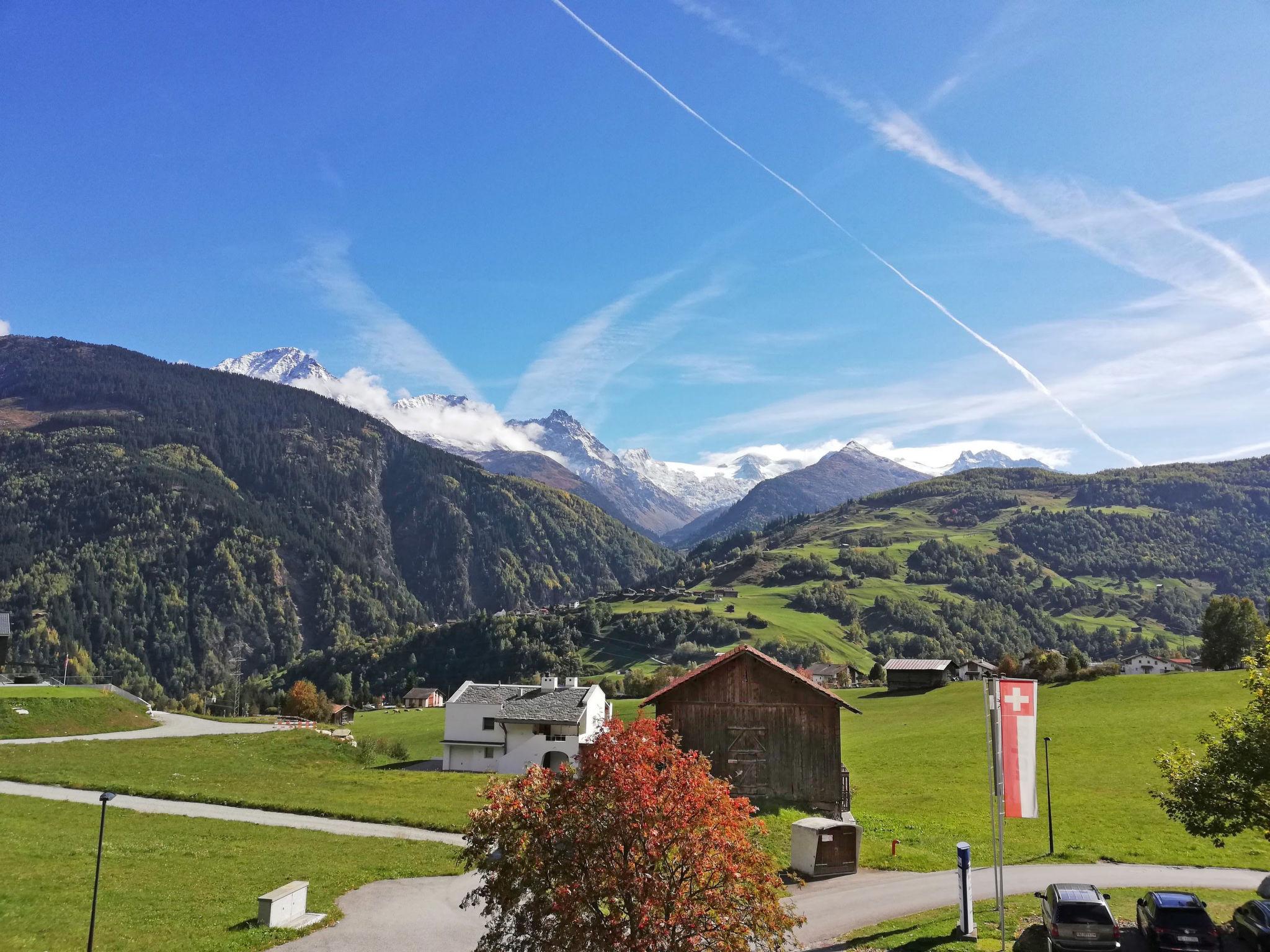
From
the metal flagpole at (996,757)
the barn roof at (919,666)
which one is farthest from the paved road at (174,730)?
the barn roof at (919,666)

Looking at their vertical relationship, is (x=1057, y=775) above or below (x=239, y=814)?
above

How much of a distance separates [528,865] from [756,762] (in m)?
33.7

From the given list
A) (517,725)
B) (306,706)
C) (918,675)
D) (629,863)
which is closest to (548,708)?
(517,725)

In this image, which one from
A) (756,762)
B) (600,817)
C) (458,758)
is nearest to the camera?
(600,817)

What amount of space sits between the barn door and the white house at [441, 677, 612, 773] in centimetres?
2526

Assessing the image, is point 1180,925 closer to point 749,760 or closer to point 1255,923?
point 1255,923

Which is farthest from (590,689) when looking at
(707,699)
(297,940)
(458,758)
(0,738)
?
(297,940)

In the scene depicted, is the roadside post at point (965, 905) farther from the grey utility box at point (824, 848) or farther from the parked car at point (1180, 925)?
the grey utility box at point (824, 848)

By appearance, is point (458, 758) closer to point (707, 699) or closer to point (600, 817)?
point (707, 699)

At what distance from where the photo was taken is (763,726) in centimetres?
4712

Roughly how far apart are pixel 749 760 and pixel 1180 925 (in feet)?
86.6

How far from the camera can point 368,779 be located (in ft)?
191

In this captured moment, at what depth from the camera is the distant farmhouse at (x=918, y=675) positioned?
12156cm

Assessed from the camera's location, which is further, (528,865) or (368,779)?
(368,779)
